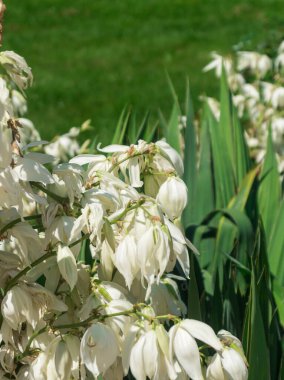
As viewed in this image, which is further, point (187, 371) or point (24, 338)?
point (24, 338)

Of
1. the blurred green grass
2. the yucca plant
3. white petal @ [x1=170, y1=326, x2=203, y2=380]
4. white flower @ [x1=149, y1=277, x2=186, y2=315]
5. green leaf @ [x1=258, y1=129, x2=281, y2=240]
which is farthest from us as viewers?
the blurred green grass

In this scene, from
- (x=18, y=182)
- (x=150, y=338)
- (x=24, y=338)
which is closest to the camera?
Answer: (x=150, y=338)

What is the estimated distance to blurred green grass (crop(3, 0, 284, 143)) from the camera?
6965mm

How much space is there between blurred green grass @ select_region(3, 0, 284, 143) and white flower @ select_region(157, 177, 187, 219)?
4.24 m

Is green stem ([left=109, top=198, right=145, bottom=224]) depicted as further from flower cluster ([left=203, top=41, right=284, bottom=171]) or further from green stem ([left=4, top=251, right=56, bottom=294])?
flower cluster ([left=203, top=41, right=284, bottom=171])

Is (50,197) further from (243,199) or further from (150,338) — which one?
(243,199)

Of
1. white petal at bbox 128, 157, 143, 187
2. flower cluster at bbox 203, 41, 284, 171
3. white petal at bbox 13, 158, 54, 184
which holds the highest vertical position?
white petal at bbox 13, 158, 54, 184

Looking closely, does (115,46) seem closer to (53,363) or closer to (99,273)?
(99,273)

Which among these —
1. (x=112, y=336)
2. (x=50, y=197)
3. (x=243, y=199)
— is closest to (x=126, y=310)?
(x=112, y=336)

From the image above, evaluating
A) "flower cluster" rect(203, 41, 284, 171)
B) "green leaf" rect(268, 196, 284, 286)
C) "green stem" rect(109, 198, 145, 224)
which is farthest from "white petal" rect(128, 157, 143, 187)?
"flower cluster" rect(203, 41, 284, 171)

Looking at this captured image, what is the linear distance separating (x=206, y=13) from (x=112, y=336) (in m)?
9.11

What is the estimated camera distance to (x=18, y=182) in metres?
1.47

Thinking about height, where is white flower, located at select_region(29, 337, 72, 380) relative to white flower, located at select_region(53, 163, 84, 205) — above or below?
below

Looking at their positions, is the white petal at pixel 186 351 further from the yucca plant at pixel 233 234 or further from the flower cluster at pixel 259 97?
the flower cluster at pixel 259 97
